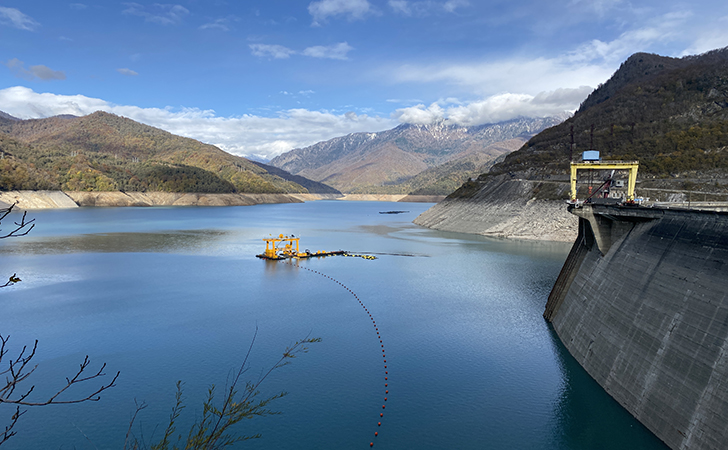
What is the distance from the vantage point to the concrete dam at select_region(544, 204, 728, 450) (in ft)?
47.8

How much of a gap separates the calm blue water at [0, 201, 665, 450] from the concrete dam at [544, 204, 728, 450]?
1.71m

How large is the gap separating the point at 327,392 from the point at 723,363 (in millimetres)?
15693

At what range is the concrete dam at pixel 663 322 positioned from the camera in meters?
14.6

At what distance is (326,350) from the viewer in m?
27.6

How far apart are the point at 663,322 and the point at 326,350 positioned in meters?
17.8

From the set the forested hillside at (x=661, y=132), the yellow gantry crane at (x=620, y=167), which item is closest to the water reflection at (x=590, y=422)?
the yellow gantry crane at (x=620, y=167)

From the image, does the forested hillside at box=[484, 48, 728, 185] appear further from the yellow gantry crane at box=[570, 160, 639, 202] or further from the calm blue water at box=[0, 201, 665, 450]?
the yellow gantry crane at box=[570, 160, 639, 202]

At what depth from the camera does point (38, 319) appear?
33.1 meters

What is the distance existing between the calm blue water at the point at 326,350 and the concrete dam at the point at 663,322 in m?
1.71

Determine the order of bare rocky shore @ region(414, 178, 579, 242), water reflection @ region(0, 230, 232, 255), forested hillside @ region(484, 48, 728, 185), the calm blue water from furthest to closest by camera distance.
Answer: bare rocky shore @ region(414, 178, 579, 242) → forested hillside @ region(484, 48, 728, 185) → water reflection @ region(0, 230, 232, 255) → the calm blue water

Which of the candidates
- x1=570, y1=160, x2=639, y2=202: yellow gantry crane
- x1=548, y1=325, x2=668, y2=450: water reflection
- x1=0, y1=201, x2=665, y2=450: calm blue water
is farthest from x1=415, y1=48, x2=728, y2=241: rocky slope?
x1=548, y1=325, x2=668, y2=450: water reflection

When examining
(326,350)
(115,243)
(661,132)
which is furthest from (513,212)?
(115,243)

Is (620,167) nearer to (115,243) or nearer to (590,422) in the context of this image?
(590,422)

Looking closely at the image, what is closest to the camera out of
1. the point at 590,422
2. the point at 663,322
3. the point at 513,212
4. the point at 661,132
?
the point at 663,322
